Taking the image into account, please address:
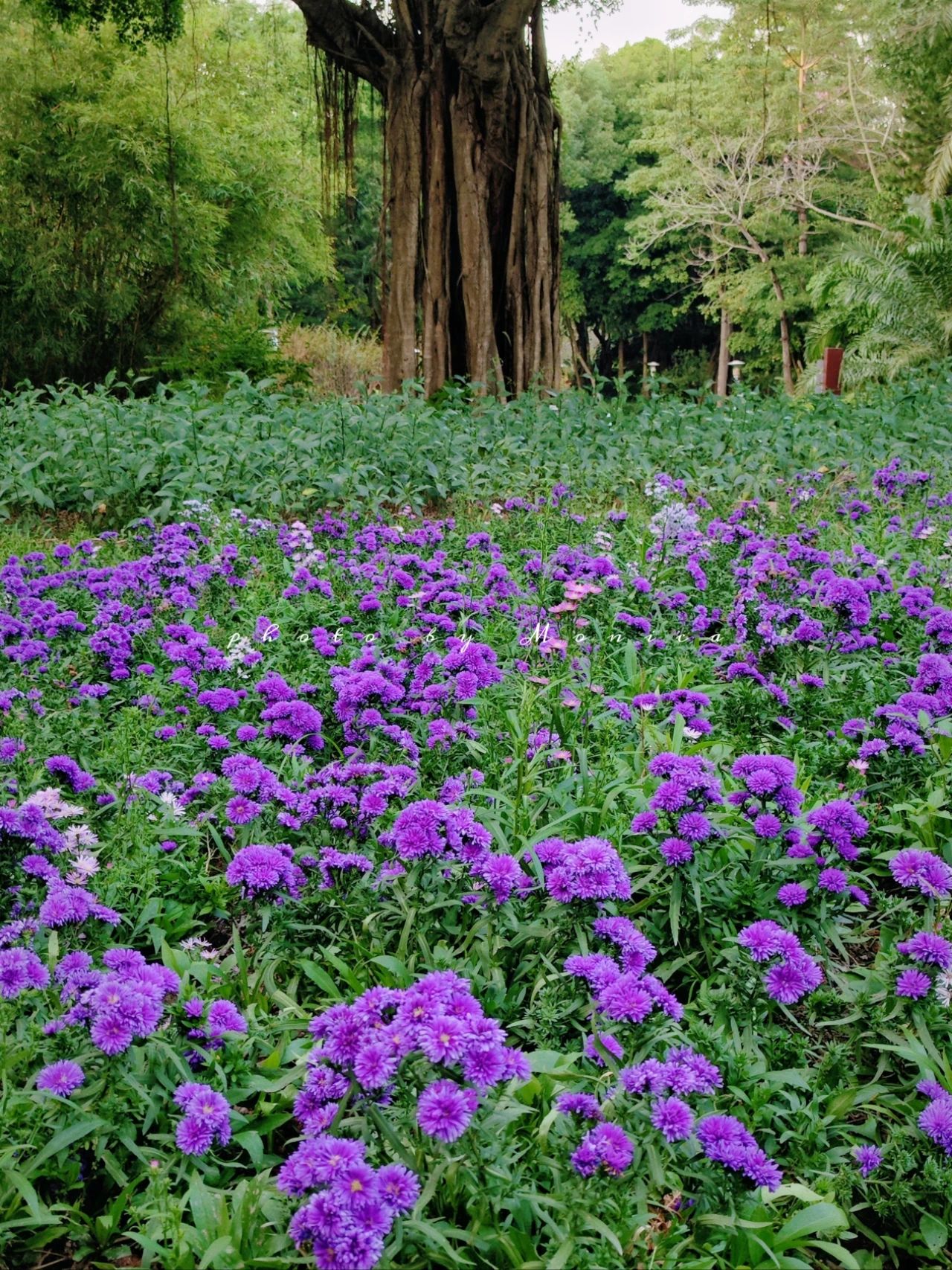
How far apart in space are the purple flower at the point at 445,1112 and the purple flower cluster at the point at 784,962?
1.97 feet

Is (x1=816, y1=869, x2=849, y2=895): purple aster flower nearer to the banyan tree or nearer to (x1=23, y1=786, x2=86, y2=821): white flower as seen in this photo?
(x1=23, y1=786, x2=86, y2=821): white flower

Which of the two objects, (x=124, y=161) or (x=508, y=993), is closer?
(x=508, y=993)

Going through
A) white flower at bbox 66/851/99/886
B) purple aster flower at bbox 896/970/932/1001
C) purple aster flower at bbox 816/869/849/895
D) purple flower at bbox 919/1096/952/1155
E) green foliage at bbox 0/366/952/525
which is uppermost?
green foliage at bbox 0/366/952/525

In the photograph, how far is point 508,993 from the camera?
197cm

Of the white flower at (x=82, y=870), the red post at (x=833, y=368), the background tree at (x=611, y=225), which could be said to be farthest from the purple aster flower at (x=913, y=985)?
the background tree at (x=611, y=225)

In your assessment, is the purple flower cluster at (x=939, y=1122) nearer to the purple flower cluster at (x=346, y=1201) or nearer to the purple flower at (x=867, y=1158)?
the purple flower at (x=867, y=1158)

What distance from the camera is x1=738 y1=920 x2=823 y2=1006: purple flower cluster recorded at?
65.8 inches

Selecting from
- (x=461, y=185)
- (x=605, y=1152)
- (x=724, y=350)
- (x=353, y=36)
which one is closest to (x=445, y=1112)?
(x=605, y=1152)

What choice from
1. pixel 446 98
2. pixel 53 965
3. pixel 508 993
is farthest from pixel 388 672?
pixel 446 98

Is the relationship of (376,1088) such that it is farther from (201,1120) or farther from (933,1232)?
(933,1232)

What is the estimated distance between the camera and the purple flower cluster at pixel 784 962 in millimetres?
1672

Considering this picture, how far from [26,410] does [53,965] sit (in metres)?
5.99

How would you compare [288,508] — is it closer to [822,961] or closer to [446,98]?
[822,961]

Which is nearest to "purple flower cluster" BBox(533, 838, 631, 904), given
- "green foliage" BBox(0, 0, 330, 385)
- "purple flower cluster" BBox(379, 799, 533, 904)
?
"purple flower cluster" BBox(379, 799, 533, 904)
